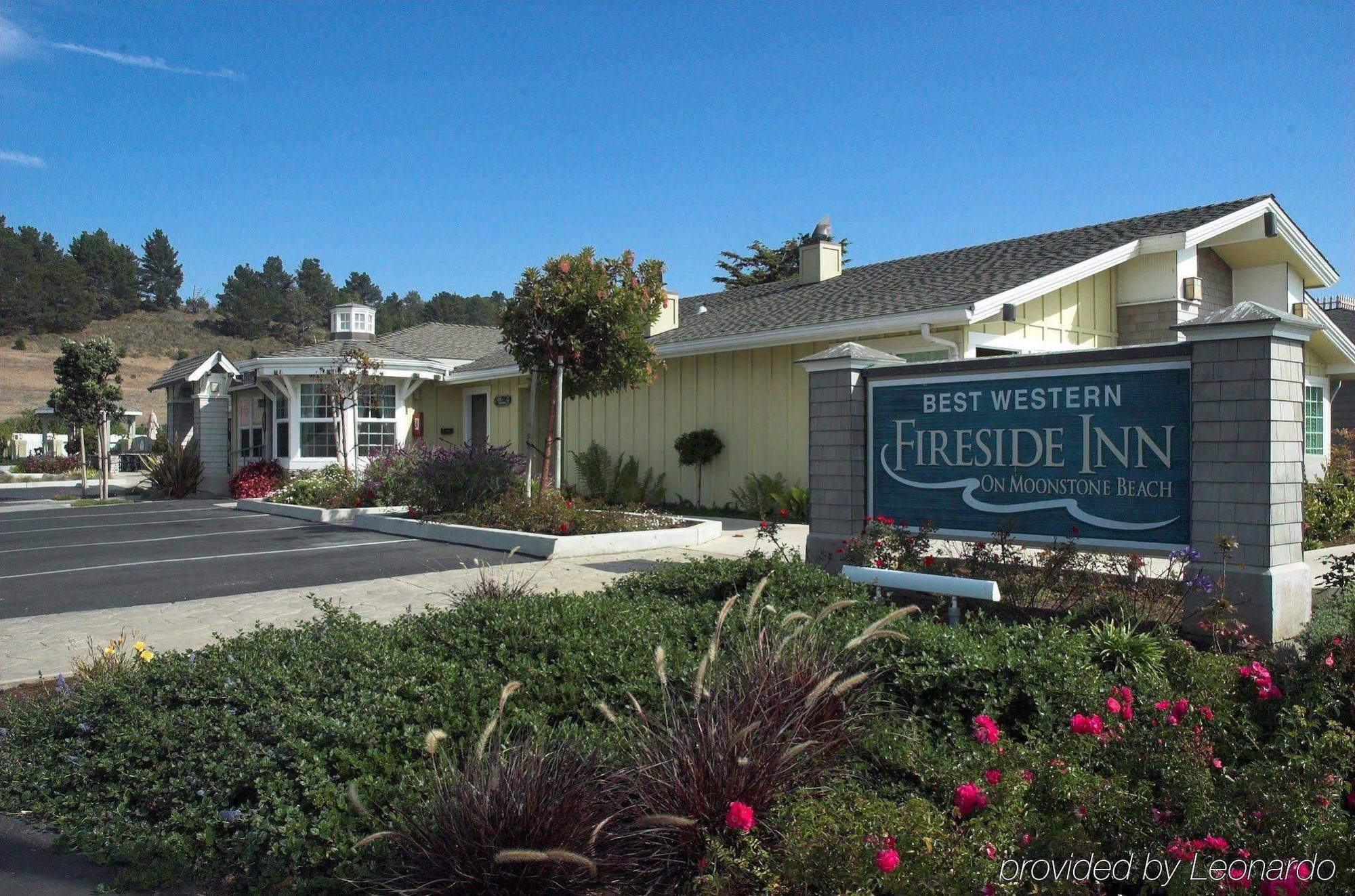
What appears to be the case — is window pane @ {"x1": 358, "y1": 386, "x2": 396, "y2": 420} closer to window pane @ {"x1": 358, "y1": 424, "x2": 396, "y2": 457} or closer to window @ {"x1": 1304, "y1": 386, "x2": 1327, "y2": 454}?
window pane @ {"x1": 358, "y1": 424, "x2": 396, "y2": 457}

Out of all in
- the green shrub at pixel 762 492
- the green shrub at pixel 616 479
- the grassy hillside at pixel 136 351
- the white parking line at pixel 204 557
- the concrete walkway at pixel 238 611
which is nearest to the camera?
the concrete walkway at pixel 238 611

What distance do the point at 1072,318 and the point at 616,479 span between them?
874 centimetres

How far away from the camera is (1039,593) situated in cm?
695

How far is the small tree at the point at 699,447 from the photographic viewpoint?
16.5 meters

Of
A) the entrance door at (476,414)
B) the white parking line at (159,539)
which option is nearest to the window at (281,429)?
the entrance door at (476,414)

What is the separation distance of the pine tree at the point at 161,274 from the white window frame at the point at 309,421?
8878cm

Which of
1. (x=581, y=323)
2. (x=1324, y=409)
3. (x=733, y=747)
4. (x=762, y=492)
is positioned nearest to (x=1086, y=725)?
(x=733, y=747)

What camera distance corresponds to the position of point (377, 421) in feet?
75.9

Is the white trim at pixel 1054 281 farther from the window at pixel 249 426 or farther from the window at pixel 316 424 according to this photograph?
the window at pixel 249 426

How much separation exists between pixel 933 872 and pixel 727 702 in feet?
3.45

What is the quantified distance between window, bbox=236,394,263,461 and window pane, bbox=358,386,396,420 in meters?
3.23

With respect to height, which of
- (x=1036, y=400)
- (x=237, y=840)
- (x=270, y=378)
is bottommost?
(x=237, y=840)

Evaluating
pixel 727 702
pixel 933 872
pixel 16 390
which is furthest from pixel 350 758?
pixel 16 390

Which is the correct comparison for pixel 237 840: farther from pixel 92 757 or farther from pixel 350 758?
pixel 92 757
